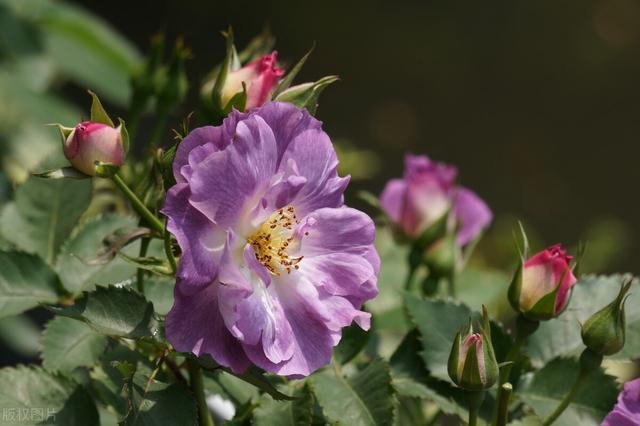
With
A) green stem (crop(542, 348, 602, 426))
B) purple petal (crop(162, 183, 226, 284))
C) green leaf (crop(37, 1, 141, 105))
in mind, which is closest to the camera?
Result: purple petal (crop(162, 183, 226, 284))

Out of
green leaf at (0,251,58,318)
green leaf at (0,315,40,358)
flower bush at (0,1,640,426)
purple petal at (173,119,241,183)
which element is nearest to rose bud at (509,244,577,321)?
flower bush at (0,1,640,426)

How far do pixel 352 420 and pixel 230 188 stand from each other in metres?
0.16

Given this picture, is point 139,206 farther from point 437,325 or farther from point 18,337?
point 18,337

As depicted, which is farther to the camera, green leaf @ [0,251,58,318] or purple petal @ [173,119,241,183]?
green leaf @ [0,251,58,318]

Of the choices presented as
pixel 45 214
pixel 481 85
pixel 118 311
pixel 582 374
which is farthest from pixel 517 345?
pixel 481 85

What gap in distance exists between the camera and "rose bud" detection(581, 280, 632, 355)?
24.3 inches

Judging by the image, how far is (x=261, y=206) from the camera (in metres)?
0.60

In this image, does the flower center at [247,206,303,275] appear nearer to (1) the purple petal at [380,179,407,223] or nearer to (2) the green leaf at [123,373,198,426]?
(2) the green leaf at [123,373,198,426]

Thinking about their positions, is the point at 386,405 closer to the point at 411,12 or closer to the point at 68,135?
the point at 68,135

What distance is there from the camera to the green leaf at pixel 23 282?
68 cm

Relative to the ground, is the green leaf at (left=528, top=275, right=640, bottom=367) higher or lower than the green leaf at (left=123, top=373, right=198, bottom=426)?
higher

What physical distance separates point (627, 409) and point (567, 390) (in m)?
0.08

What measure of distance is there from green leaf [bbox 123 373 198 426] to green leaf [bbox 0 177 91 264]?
0.20 m

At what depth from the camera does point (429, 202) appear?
94cm
